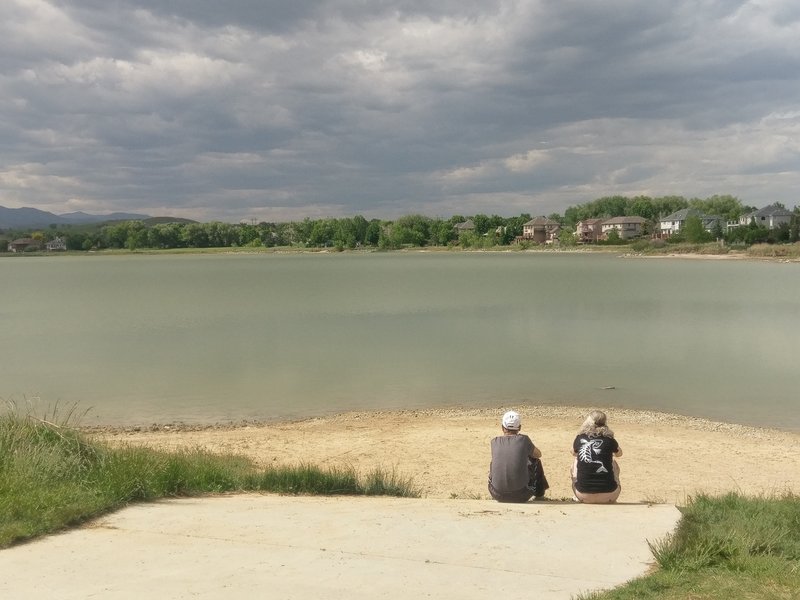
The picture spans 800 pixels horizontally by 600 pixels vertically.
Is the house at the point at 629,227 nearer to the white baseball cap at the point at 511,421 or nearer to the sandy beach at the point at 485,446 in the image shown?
the sandy beach at the point at 485,446

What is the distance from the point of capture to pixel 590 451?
25.2 ft

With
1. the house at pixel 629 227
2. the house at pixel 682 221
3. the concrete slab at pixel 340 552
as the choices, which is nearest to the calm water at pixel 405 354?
the concrete slab at pixel 340 552

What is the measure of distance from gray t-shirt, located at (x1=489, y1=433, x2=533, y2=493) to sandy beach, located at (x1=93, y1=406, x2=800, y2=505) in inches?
64.7

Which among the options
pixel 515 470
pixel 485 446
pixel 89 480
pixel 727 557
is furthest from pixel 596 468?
pixel 485 446

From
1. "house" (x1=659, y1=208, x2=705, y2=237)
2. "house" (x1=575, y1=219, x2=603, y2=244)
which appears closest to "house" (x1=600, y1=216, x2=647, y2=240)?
"house" (x1=575, y1=219, x2=603, y2=244)

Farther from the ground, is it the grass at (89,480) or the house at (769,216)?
the house at (769,216)

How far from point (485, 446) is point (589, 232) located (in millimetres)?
→ 181812

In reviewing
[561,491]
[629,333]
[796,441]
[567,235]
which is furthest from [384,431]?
[567,235]

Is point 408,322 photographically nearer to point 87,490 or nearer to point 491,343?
point 491,343

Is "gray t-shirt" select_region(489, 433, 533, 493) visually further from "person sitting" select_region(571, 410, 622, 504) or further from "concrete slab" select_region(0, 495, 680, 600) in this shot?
"person sitting" select_region(571, 410, 622, 504)

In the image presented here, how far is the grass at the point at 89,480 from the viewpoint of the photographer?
20.5 feet

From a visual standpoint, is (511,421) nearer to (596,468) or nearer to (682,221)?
(596,468)

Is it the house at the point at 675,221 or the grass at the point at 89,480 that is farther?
the house at the point at 675,221

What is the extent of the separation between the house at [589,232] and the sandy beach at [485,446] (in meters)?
174
